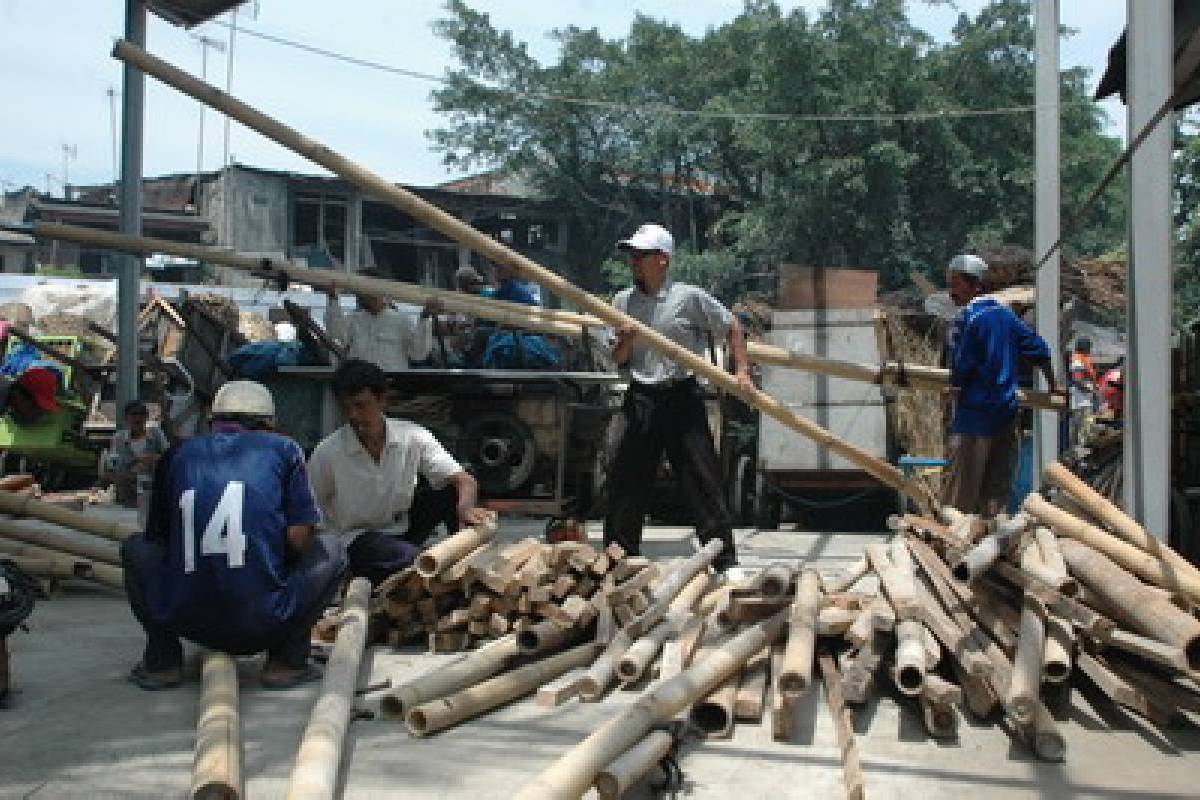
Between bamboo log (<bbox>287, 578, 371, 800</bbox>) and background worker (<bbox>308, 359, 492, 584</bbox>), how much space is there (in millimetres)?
364

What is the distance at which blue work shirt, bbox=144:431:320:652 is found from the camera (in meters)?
4.36

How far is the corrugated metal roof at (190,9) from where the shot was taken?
32.5ft

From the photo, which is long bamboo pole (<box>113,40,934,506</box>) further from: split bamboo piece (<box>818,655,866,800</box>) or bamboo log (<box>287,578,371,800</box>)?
split bamboo piece (<box>818,655,866,800</box>)

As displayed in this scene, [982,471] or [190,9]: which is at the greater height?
[190,9]

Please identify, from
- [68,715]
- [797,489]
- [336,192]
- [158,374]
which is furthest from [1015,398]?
[336,192]

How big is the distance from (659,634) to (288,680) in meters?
1.48

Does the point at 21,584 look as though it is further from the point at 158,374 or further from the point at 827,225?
the point at 827,225

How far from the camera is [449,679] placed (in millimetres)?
4254

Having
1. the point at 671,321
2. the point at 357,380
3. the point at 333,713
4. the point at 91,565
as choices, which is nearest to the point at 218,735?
the point at 333,713

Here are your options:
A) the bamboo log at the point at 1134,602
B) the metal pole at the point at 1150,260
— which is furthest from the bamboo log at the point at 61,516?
the metal pole at the point at 1150,260

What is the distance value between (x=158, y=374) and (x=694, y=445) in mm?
6661

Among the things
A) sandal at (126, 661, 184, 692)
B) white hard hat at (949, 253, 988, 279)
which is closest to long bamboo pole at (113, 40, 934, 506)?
white hard hat at (949, 253, 988, 279)

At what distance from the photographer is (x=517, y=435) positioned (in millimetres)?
9273

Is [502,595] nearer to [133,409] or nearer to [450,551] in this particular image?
[450,551]
